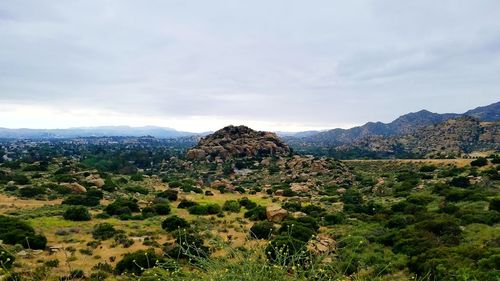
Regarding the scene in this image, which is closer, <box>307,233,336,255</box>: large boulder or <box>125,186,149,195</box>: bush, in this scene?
<box>307,233,336,255</box>: large boulder

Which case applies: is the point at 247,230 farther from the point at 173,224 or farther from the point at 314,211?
the point at 314,211

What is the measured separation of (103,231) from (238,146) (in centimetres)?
7544

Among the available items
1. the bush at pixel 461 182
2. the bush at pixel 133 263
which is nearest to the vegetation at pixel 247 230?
the bush at pixel 133 263

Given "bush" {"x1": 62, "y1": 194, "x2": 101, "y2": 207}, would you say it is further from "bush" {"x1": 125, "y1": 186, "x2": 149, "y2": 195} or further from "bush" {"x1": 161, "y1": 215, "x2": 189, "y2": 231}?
"bush" {"x1": 161, "y1": 215, "x2": 189, "y2": 231}

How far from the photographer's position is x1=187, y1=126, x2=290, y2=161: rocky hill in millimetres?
98938

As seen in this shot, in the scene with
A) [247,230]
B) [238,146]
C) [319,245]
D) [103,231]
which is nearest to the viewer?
[319,245]

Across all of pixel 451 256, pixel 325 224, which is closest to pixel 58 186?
pixel 325 224

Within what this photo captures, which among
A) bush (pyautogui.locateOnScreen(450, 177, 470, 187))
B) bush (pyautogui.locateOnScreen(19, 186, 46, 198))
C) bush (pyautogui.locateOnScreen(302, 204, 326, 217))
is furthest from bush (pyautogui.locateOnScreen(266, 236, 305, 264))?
bush (pyautogui.locateOnScreen(450, 177, 470, 187))

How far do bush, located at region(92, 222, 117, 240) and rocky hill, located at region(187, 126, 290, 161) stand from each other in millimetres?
67969

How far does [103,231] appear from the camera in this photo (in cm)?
2647

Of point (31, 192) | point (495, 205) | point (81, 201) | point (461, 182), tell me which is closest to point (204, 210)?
point (81, 201)

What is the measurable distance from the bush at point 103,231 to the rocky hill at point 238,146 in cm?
6797

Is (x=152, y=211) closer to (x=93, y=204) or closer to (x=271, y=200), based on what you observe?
(x=93, y=204)

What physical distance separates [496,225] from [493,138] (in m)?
137
